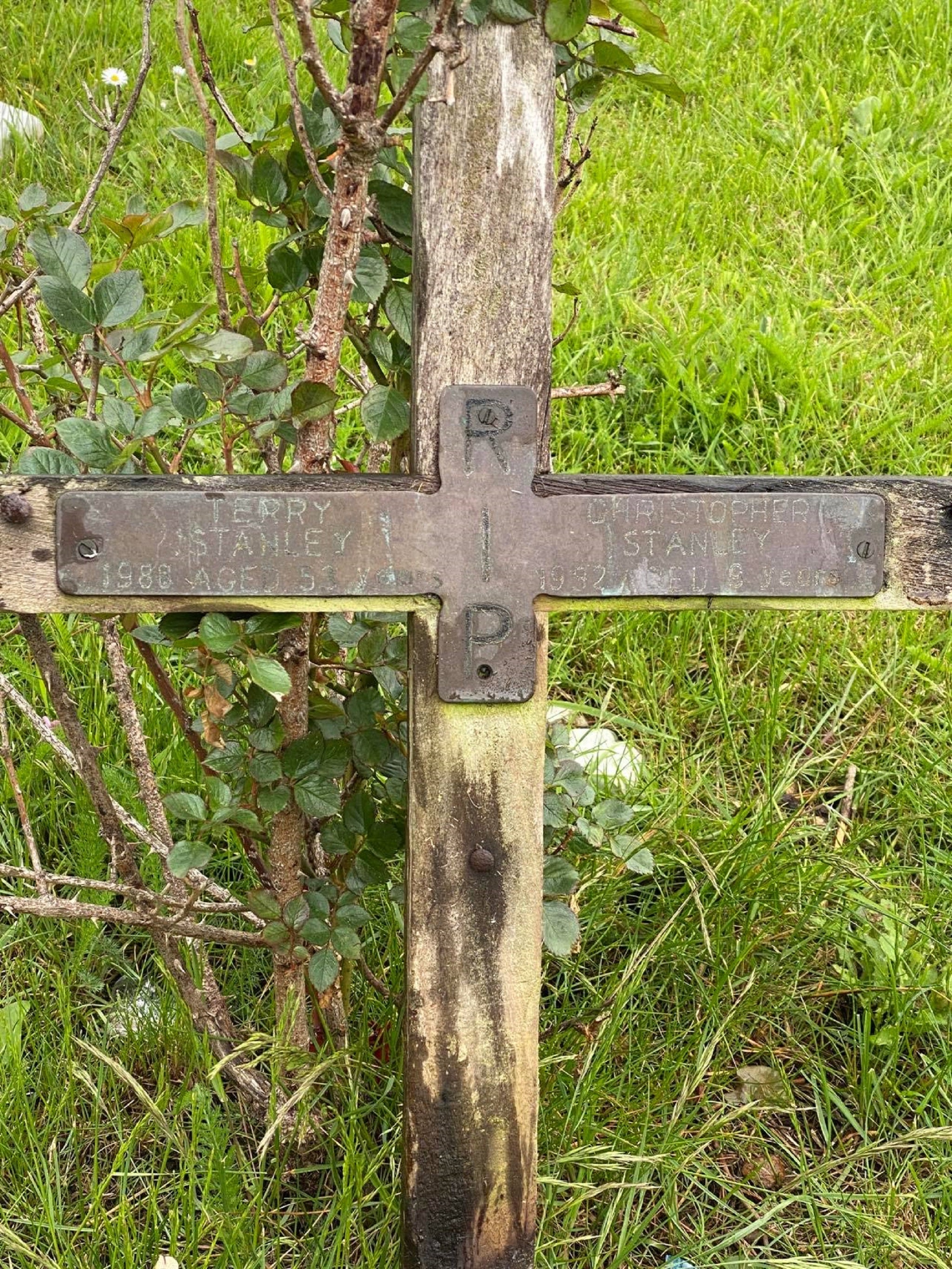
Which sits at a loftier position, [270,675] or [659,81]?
[659,81]

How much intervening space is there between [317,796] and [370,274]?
0.66m

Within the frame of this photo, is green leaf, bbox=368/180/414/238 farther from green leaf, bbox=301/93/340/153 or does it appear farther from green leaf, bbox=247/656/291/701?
green leaf, bbox=247/656/291/701

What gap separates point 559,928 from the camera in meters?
1.71

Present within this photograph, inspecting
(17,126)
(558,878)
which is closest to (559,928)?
(558,878)

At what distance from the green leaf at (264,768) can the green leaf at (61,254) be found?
0.61 m

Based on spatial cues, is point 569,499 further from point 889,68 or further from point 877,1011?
point 889,68

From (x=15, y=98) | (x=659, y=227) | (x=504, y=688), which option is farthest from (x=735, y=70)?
(x=504, y=688)

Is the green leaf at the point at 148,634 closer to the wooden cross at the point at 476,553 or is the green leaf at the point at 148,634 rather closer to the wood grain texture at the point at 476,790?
the wooden cross at the point at 476,553

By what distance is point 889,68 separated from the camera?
386 centimetres

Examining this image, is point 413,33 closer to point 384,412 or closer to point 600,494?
point 384,412

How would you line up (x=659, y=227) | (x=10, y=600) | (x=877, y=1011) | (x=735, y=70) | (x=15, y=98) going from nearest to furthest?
(x=10, y=600) < (x=877, y=1011) < (x=659, y=227) < (x=15, y=98) < (x=735, y=70)

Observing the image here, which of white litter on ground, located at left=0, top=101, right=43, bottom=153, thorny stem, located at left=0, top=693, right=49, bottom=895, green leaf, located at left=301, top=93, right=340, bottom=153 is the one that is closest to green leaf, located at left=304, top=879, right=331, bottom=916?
thorny stem, located at left=0, top=693, right=49, bottom=895

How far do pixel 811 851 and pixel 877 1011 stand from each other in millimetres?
331

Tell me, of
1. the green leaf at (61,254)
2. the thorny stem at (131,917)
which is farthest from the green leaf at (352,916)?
the green leaf at (61,254)
